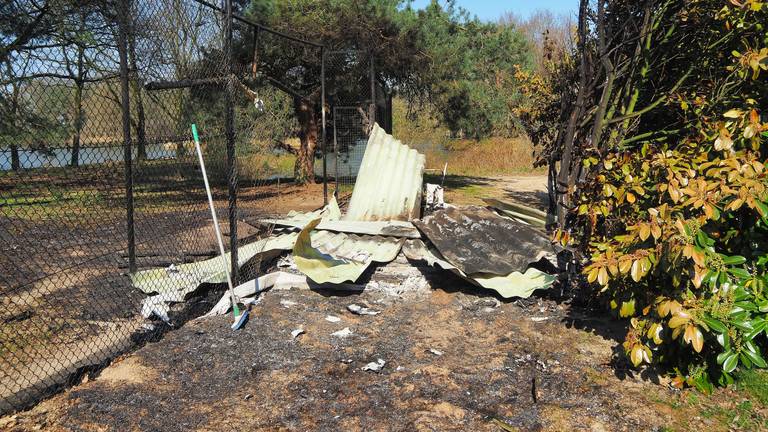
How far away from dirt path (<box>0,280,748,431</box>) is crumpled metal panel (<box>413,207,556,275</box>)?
1.59 ft

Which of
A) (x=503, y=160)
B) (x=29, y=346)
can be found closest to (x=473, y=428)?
(x=29, y=346)

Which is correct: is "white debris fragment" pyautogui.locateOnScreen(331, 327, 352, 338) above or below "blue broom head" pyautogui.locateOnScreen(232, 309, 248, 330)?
below

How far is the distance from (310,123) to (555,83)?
341 inches

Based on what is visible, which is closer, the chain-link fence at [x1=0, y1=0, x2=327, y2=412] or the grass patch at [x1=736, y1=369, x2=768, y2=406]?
the grass patch at [x1=736, y1=369, x2=768, y2=406]

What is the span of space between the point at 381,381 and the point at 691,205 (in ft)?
7.13

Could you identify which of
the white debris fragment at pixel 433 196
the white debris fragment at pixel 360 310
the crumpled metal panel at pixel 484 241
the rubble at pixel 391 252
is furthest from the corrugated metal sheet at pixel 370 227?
the white debris fragment at pixel 360 310

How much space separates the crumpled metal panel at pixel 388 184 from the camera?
6594 mm

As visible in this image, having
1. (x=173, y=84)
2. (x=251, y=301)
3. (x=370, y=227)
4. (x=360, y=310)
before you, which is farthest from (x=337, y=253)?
(x=173, y=84)

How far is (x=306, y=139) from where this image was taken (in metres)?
13.9

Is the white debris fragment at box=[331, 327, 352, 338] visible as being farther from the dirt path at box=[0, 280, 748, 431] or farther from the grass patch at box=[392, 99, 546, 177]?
the grass patch at box=[392, 99, 546, 177]

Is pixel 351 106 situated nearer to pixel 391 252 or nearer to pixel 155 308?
pixel 391 252

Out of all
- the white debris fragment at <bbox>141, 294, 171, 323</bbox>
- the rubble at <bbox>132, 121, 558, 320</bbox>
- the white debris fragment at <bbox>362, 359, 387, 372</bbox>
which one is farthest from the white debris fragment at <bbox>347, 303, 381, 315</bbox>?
the white debris fragment at <bbox>141, 294, 171, 323</bbox>

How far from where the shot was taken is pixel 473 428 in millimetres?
2984

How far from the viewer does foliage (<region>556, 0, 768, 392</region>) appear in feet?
10.1
